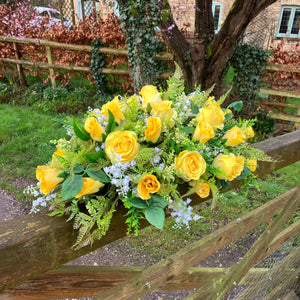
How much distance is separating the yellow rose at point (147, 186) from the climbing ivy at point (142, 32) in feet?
15.0

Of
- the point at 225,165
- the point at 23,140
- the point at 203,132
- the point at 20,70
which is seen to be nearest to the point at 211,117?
the point at 203,132

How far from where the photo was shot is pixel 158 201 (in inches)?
35.2

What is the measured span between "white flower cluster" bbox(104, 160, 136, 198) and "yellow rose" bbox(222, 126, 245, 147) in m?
0.43

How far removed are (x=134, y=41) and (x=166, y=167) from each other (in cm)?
493

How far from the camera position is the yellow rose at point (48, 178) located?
860 millimetres

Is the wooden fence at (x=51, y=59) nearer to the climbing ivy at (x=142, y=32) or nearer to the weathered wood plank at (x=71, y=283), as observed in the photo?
the climbing ivy at (x=142, y=32)

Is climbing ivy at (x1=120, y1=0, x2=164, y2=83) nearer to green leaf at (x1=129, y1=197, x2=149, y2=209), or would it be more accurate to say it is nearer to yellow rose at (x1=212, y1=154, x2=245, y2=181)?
yellow rose at (x1=212, y1=154, x2=245, y2=181)

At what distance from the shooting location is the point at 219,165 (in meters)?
1.02

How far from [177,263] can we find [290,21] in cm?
1406

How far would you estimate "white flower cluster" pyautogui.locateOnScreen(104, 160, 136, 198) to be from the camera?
846 mm

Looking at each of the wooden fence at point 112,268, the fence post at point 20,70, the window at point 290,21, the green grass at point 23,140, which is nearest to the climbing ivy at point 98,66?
the green grass at point 23,140

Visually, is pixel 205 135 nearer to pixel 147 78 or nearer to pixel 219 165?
pixel 219 165

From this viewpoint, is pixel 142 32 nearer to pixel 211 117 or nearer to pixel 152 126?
pixel 211 117

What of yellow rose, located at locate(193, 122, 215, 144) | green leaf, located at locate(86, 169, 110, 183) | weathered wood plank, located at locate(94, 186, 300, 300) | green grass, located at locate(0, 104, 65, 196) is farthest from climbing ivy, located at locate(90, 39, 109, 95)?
green leaf, located at locate(86, 169, 110, 183)
